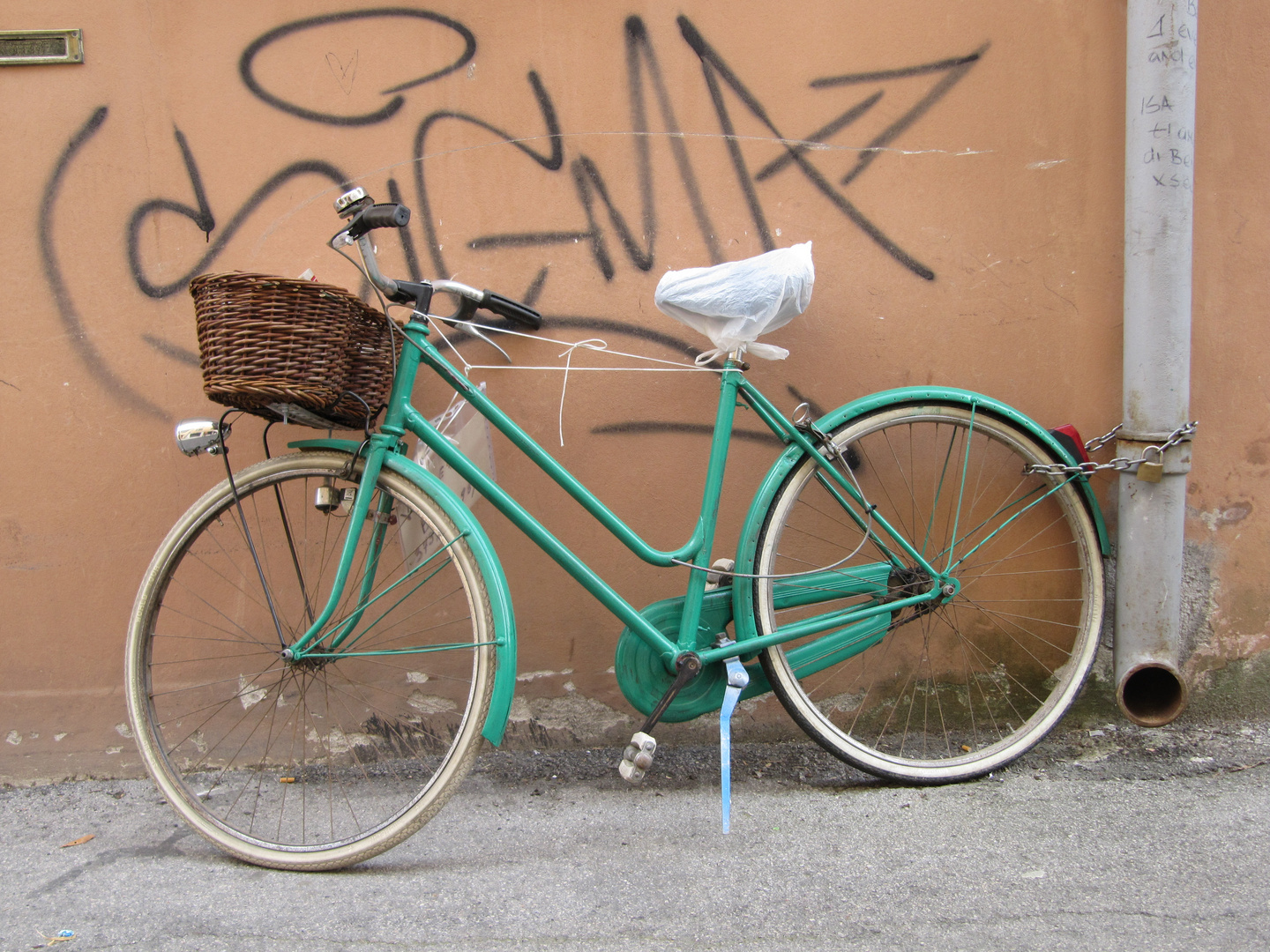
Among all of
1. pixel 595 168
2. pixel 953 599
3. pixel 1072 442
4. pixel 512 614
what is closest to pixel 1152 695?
pixel 953 599

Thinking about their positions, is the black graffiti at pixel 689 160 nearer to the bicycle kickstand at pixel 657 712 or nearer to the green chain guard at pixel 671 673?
the green chain guard at pixel 671 673

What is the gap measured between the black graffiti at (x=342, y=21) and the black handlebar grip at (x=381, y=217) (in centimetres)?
72

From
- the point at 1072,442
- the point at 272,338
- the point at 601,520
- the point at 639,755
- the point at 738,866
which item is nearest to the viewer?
the point at 272,338

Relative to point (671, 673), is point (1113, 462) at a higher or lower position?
higher

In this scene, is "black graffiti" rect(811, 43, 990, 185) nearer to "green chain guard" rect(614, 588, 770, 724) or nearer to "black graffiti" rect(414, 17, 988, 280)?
"black graffiti" rect(414, 17, 988, 280)

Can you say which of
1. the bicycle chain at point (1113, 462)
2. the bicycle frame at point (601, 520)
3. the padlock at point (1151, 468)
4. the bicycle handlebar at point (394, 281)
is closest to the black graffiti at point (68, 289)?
the bicycle frame at point (601, 520)

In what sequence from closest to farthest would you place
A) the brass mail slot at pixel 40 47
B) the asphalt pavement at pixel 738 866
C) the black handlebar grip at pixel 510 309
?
the asphalt pavement at pixel 738 866
the black handlebar grip at pixel 510 309
the brass mail slot at pixel 40 47

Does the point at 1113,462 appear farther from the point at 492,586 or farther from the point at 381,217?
the point at 381,217

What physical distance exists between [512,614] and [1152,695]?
5.94 feet

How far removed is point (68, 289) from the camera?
2.46 metres

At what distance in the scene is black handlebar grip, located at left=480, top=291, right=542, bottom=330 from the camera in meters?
2.12

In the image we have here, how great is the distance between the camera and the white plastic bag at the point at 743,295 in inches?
81.7

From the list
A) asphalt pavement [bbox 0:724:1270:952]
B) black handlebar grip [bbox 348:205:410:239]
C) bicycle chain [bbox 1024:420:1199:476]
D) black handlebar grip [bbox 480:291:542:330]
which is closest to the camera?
asphalt pavement [bbox 0:724:1270:952]

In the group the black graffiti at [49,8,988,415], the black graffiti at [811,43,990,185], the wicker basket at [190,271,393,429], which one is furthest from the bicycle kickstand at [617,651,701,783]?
the black graffiti at [811,43,990,185]
